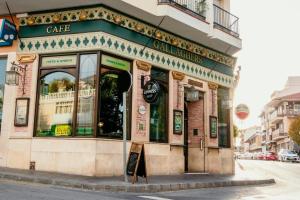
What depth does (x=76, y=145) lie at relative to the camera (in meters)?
13.3

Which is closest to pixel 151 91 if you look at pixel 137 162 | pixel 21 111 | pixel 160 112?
pixel 160 112

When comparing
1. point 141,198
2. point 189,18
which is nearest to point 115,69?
point 189,18

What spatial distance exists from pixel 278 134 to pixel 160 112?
62.0 m

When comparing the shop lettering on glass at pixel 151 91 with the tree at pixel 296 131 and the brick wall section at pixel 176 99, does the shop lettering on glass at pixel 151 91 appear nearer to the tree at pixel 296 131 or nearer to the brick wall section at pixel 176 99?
the brick wall section at pixel 176 99

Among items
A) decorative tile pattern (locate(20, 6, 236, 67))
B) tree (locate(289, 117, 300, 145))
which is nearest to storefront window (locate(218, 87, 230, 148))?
decorative tile pattern (locate(20, 6, 236, 67))

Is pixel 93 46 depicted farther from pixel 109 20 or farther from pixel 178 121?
pixel 178 121

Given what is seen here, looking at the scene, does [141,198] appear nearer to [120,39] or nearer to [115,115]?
[115,115]

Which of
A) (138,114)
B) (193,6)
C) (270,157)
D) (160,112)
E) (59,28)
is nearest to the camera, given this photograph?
(59,28)

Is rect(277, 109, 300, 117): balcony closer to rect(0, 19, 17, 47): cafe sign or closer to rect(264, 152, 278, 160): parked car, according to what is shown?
rect(264, 152, 278, 160): parked car

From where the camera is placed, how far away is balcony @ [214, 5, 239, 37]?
18438 millimetres

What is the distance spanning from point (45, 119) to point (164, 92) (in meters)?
4.73

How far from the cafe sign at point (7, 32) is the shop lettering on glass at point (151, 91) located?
4.88m

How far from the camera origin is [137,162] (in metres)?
11.4

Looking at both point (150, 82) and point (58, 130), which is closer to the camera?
point (58, 130)
